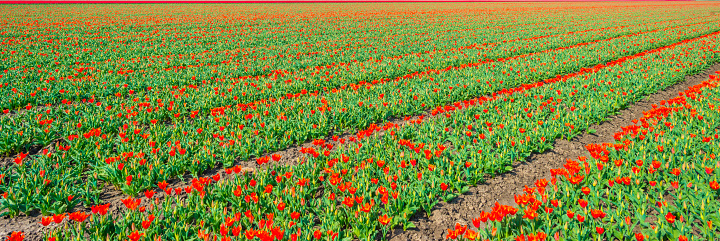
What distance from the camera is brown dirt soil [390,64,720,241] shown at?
304cm

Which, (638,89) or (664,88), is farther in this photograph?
(664,88)

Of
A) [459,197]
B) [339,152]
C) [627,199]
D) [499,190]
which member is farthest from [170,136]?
[627,199]

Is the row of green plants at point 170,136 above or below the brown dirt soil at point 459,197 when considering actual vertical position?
above

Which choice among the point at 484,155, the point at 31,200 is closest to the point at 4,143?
the point at 31,200

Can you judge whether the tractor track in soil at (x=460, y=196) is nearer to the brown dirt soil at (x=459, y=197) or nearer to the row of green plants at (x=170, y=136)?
the brown dirt soil at (x=459, y=197)

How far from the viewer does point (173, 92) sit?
703 centimetres

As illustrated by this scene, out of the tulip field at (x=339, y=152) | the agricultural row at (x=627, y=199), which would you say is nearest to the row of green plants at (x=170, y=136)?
the tulip field at (x=339, y=152)

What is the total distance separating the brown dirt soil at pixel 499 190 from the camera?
304cm

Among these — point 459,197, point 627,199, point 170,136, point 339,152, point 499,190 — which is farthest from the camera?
point 170,136

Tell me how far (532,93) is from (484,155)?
11.8 ft

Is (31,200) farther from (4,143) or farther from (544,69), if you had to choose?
(544,69)

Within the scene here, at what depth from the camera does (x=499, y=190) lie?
364 cm

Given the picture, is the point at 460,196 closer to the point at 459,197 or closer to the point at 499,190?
the point at 459,197

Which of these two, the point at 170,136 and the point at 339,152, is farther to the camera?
the point at 170,136
